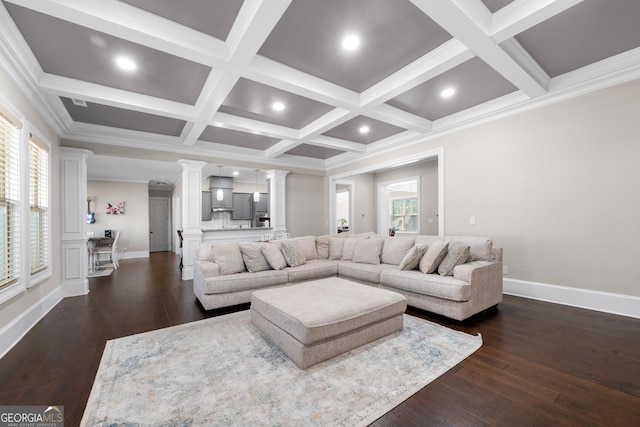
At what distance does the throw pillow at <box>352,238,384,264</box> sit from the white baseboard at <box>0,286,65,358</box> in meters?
3.98

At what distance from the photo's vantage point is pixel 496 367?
6.71 feet

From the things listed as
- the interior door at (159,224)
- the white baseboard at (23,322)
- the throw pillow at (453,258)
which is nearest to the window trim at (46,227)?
the white baseboard at (23,322)

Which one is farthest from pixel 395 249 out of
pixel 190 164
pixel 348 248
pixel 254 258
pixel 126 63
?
pixel 190 164

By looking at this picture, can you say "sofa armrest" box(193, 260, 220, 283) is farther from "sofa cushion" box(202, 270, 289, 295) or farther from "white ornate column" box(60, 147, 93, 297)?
"white ornate column" box(60, 147, 93, 297)

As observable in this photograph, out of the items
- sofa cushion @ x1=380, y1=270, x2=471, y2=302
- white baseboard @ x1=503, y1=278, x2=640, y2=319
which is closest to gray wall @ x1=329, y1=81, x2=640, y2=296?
white baseboard @ x1=503, y1=278, x2=640, y2=319

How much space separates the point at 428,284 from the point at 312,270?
5.57 feet

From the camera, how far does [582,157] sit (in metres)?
3.35

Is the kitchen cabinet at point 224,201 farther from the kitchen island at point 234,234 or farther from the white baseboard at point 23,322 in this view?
the white baseboard at point 23,322

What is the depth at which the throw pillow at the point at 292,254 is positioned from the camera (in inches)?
164

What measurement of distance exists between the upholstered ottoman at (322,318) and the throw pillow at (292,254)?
1285 mm

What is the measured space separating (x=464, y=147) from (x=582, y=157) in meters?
1.48

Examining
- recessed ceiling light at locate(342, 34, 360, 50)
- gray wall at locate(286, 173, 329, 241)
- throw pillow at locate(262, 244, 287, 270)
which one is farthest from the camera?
gray wall at locate(286, 173, 329, 241)

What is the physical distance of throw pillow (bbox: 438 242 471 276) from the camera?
3.17 meters

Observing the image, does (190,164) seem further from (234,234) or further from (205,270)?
(205,270)
